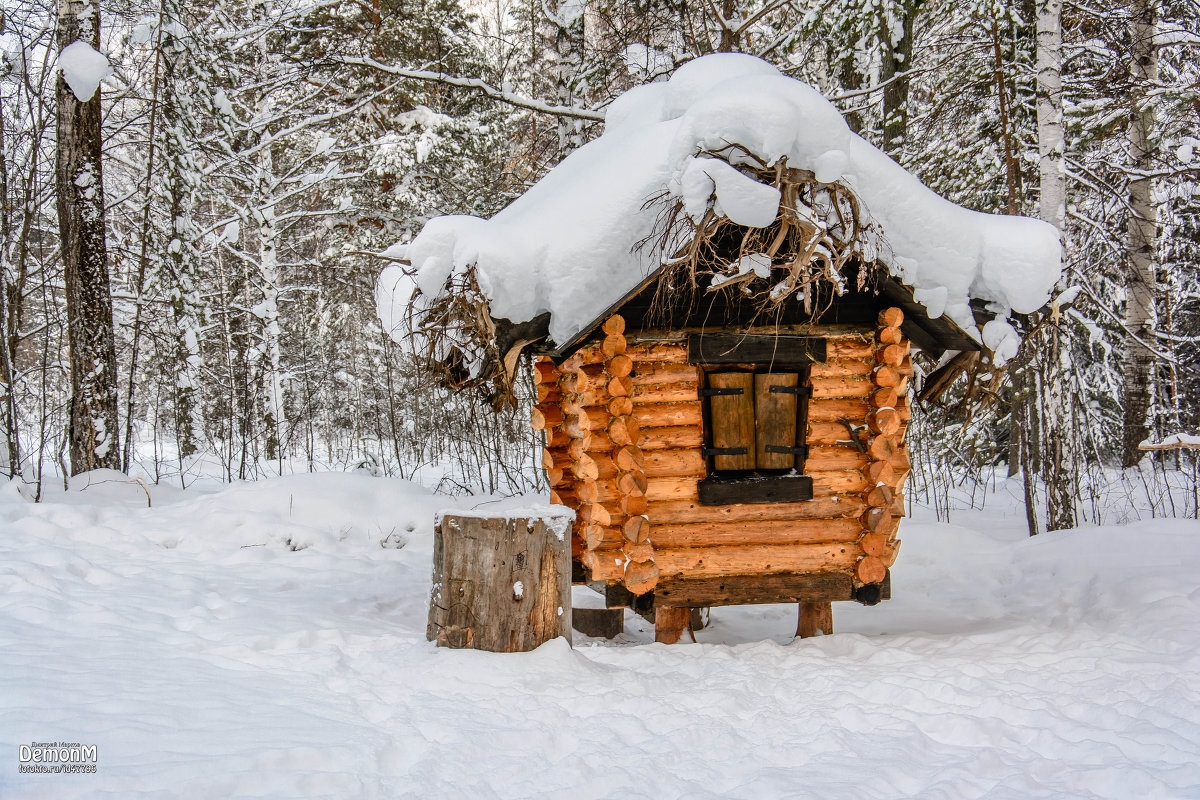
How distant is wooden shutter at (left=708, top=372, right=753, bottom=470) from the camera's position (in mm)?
5137

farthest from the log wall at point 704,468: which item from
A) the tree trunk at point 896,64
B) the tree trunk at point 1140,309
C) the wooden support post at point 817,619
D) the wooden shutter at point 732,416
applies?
the tree trunk at point 1140,309

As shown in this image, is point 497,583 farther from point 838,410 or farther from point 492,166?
point 492,166

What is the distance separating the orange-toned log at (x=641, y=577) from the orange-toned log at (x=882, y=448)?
5.72 ft

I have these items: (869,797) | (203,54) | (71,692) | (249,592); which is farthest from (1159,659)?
(203,54)

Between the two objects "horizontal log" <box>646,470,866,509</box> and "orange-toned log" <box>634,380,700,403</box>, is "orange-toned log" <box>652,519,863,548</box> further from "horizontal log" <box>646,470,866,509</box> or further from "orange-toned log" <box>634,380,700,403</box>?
"orange-toned log" <box>634,380,700,403</box>

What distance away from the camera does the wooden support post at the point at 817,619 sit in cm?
525

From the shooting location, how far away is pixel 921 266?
488cm

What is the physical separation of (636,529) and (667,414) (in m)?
0.84

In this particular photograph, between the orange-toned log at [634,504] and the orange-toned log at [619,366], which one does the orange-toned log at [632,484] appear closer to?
the orange-toned log at [634,504]

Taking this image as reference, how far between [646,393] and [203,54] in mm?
9640

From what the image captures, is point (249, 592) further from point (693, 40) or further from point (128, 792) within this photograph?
point (693, 40)

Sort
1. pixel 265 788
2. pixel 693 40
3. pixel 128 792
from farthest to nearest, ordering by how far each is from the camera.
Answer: pixel 693 40 < pixel 265 788 < pixel 128 792

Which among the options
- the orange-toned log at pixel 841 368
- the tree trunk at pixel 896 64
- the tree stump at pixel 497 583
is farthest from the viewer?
the tree trunk at pixel 896 64

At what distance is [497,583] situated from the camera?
4.16m
